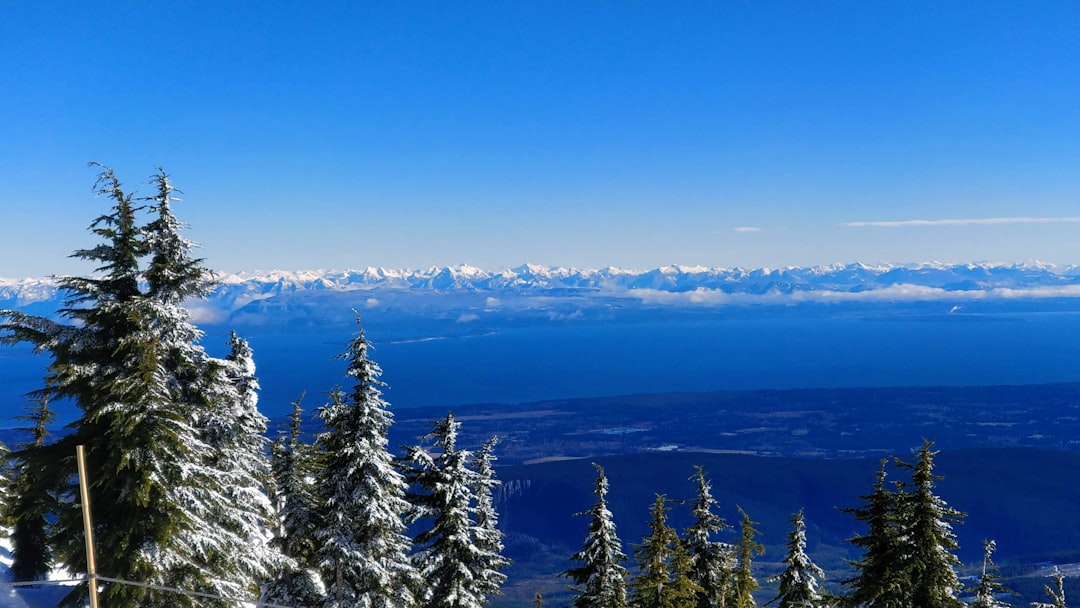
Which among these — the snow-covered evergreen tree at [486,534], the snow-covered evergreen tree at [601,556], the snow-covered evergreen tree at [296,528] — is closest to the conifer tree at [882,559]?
the snow-covered evergreen tree at [601,556]

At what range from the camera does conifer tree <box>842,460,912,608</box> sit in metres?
16.3

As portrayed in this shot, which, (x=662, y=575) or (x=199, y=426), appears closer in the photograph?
(x=199, y=426)

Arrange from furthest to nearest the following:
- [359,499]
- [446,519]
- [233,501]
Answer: [446,519]
[359,499]
[233,501]

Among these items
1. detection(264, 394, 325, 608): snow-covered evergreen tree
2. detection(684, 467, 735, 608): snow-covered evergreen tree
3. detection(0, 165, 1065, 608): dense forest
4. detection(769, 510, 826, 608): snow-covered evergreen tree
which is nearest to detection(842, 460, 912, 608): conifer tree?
detection(0, 165, 1065, 608): dense forest

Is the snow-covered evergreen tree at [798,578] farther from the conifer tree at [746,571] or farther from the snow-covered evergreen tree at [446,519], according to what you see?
the snow-covered evergreen tree at [446,519]

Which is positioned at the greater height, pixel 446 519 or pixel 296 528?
pixel 296 528

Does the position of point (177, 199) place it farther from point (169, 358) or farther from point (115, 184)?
point (169, 358)

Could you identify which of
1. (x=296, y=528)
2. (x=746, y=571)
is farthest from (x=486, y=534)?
(x=746, y=571)

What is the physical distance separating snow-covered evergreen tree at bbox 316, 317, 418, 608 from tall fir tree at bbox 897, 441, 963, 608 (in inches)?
549

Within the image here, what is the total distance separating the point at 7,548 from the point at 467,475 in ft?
114

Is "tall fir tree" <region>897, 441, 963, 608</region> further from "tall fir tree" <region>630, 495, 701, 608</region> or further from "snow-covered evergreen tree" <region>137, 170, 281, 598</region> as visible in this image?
"snow-covered evergreen tree" <region>137, 170, 281, 598</region>

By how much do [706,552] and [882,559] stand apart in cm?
987

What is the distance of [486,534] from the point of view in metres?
25.3

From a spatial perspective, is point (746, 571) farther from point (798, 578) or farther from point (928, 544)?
point (928, 544)
